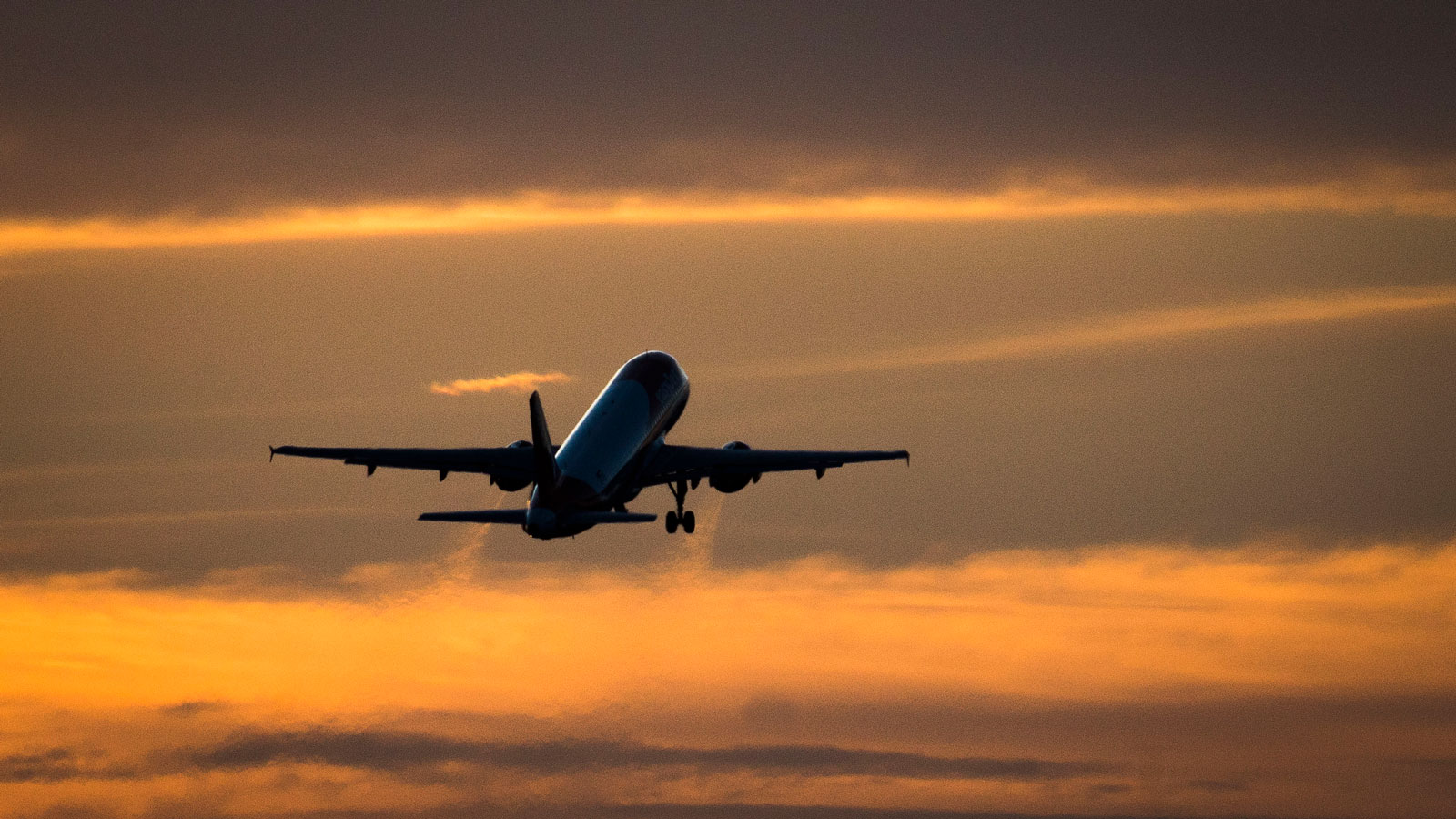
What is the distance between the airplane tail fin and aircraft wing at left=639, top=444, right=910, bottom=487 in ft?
43.0

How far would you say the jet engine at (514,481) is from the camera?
440 feet

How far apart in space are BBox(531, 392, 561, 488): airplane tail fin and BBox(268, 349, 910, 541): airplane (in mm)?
Result: 43

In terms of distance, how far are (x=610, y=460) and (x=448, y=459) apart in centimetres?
896

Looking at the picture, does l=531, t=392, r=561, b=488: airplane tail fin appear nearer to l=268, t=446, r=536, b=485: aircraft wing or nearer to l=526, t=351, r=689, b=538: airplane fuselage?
l=526, t=351, r=689, b=538: airplane fuselage

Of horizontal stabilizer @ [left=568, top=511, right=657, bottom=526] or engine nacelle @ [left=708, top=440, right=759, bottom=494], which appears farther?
engine nacelle @ [left=708, top=440, right=759, bottom=494]

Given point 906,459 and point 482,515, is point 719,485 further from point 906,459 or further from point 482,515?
point 482,515

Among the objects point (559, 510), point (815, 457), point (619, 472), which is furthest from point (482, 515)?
point (815, 457)

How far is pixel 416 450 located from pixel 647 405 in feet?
45.6

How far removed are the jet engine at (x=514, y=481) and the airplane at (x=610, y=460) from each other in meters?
0.05

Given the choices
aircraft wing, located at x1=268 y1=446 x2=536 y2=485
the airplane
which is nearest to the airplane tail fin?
the airplane

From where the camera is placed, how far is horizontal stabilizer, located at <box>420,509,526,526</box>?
113750mm

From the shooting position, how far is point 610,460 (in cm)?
12900

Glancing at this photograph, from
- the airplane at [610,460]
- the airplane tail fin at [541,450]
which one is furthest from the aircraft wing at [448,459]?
the airplane tail fin at [541,450]

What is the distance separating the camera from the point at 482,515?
384ft
